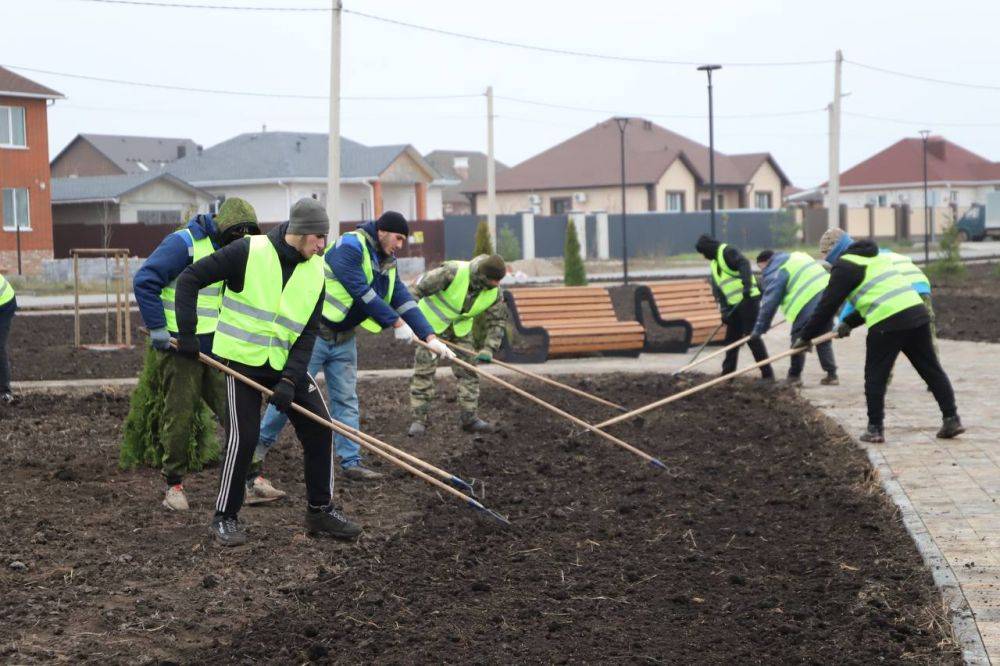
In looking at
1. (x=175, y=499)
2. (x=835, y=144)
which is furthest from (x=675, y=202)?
(x=175, y=499)

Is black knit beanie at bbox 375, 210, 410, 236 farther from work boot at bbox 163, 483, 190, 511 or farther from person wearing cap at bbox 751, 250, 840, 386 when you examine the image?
person wearing cap at bbox 751, 250, 840, 386

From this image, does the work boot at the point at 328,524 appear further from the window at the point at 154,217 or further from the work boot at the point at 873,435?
the window at the point at 154,217

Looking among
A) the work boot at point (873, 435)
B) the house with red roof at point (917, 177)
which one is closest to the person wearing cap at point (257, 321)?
the work boot at point (873, 435)

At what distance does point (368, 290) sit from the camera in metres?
7.63

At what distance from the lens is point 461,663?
15.0 ft

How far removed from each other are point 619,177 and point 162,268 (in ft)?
168

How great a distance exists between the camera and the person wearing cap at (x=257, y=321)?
5.96 metres

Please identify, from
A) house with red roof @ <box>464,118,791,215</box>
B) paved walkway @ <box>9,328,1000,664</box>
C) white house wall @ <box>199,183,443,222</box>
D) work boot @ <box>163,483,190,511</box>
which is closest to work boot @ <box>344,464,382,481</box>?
work boot @ <box>163,483,190,511</box>

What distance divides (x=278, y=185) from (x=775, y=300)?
118 ft

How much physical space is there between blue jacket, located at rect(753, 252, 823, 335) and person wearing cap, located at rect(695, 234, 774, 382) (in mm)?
417

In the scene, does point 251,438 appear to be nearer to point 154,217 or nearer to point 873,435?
point 873,435

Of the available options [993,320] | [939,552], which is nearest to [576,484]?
[939,552]

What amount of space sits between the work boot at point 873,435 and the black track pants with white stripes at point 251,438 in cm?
414

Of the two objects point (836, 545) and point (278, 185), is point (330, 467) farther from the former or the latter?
point (278, 185)
